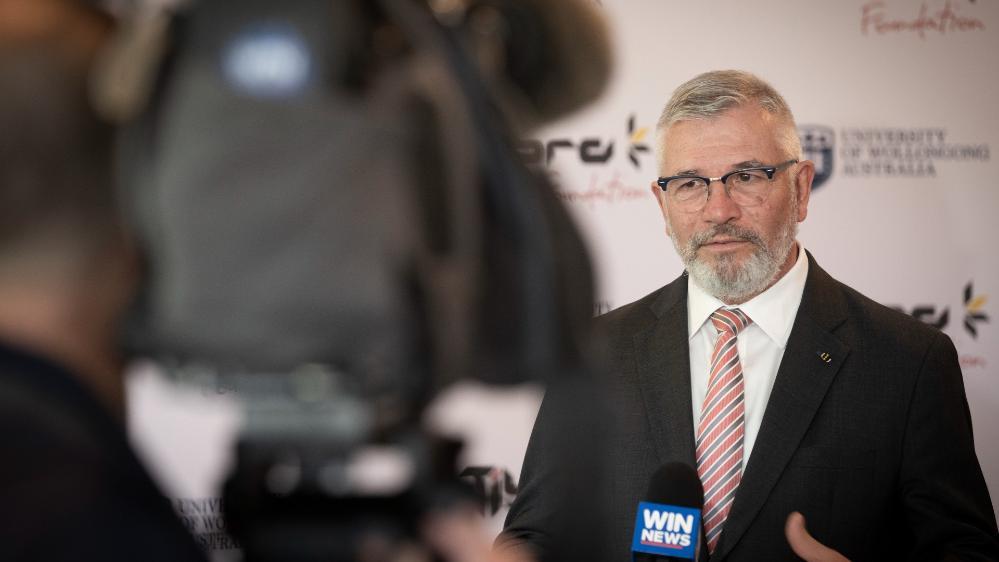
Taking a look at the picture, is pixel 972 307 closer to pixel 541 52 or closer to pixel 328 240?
pixel 541 52

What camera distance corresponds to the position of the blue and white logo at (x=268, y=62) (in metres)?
0.60

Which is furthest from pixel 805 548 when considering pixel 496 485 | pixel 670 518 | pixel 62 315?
pixel 496 485

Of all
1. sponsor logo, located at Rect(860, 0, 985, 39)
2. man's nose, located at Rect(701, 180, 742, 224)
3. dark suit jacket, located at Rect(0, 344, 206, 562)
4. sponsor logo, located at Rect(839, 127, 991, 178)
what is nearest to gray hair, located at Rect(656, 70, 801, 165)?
man's nose, located at Rect(701, 180, 742, 224)

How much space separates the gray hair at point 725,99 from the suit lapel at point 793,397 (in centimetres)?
34

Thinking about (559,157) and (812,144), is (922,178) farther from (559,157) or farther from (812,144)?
(559,157)

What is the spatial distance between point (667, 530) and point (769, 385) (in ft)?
1.55

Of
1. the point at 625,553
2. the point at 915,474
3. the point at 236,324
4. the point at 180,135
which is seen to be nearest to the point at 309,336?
the point at 236,324

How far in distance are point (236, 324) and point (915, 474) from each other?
154 cm

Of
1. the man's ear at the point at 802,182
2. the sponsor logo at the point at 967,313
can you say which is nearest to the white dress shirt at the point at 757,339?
the man's ear at the point at 802,182

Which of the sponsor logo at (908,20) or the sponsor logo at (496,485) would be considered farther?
the sponsor logo at (908,20)

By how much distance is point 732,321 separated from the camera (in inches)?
76.3

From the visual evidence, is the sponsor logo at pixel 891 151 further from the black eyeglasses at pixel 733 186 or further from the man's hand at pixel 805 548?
the man's hand at pixel 805 548

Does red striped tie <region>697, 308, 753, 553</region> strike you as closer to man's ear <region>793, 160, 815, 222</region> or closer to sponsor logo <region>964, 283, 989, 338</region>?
man's ear <region>793, 160, 815, 222</region>

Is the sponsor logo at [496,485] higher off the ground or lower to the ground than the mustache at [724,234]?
lower
